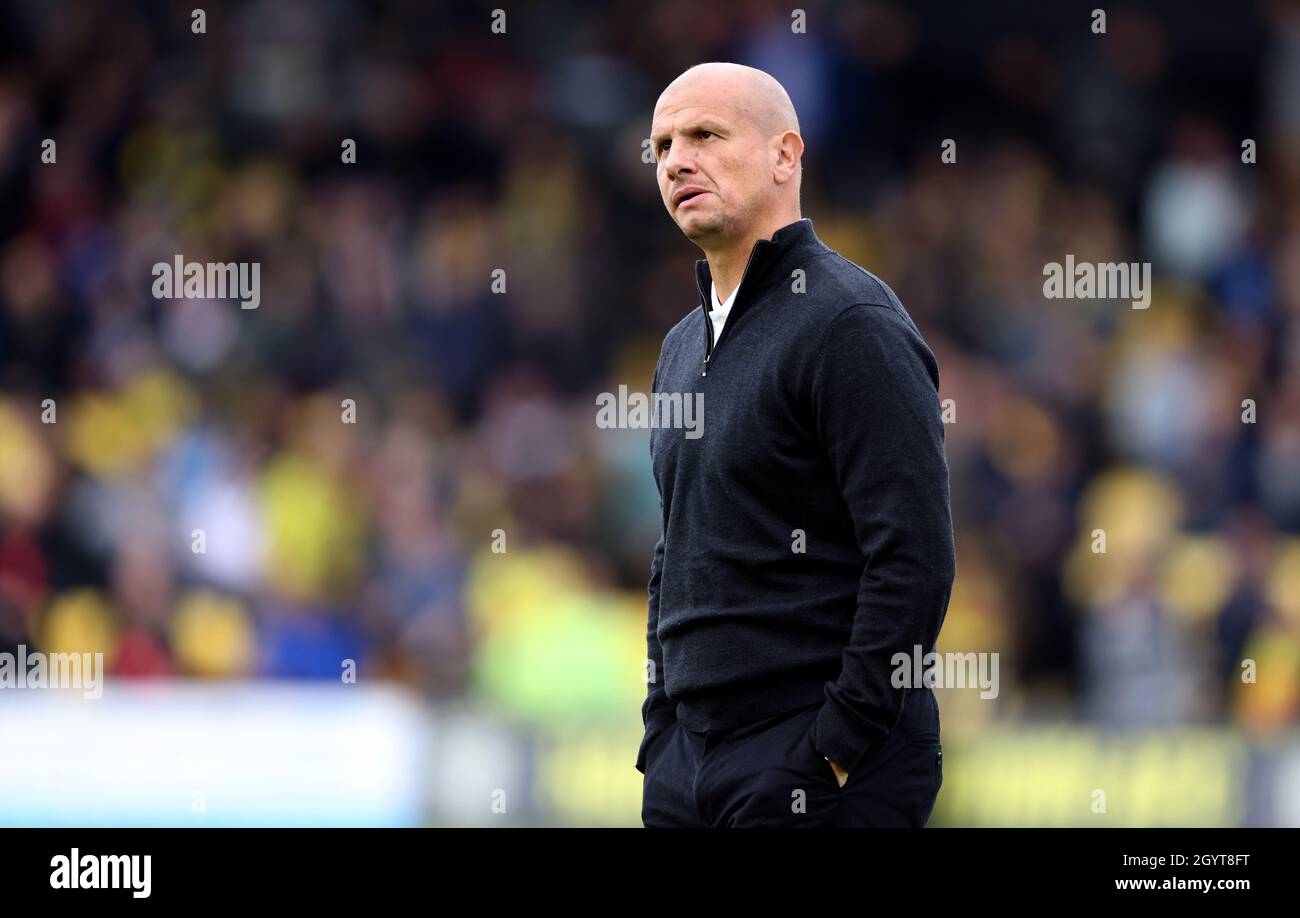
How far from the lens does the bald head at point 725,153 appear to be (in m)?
3.02

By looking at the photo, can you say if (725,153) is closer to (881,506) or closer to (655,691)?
(881,506)

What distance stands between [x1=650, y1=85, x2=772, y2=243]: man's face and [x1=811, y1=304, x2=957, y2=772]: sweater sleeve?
320 millimetres

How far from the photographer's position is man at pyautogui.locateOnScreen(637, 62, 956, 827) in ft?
9.09

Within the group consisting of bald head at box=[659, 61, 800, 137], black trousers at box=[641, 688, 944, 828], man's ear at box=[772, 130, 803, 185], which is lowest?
black trousers at box=[641, 688, 944, 828]

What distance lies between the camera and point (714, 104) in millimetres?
3031

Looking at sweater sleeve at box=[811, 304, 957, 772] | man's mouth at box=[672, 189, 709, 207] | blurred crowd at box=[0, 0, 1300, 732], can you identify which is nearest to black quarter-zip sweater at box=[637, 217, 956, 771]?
sweater sleeve at box=[811, 304, 957, 772]

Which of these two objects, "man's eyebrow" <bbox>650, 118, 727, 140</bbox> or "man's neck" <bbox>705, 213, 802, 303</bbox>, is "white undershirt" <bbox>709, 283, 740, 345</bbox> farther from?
"man's eyebrow" <bbox>650, 118, 727, 140</bbox>

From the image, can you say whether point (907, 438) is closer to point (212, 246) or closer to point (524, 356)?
point (524, 356)

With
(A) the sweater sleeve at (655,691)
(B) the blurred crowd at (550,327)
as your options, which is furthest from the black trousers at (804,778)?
(B) the blurred crowd at (550,327)

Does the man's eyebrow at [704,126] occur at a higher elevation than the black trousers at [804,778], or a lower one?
higher

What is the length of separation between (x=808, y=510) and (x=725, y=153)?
1.99ft

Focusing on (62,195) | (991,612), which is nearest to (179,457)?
(62,195)

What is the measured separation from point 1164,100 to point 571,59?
3058 millimetres

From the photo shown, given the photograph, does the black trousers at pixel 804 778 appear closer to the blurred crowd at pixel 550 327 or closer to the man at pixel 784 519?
the man at pixel 784 519
